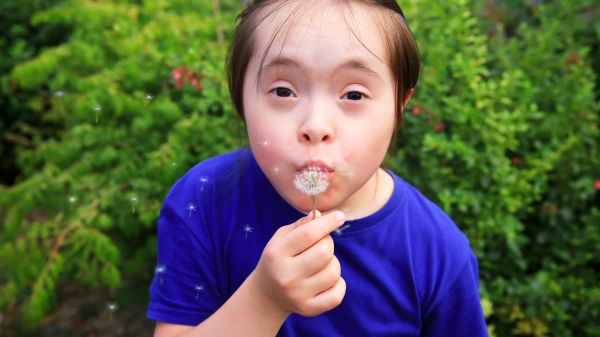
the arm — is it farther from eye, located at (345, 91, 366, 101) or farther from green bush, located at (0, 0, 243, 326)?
green bush, located at (0, 0, 243, 326)

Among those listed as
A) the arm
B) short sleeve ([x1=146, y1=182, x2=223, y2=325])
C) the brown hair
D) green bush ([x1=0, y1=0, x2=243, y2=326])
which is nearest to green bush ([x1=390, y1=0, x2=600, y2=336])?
green bush ([x1=0, y1=0, x2=243, y2=326])

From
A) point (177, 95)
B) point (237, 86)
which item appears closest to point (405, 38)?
point (237, 86)

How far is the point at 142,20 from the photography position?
348cm

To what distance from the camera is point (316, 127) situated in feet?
3.46

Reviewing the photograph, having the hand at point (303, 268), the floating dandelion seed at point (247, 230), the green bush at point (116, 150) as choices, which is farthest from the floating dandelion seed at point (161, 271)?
the green bush at point (116, 150)

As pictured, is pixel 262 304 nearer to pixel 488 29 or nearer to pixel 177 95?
pixel 177 95

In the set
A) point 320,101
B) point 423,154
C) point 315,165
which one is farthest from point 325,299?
point 423,154

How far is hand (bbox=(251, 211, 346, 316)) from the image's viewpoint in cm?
104

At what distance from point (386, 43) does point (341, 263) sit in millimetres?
522

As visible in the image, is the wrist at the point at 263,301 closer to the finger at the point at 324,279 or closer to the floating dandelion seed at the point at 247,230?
the finger at the point at 324,279

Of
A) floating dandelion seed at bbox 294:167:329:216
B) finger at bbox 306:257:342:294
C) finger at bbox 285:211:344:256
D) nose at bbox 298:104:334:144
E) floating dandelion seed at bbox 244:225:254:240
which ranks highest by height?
nose at bbox 298:104:334:144

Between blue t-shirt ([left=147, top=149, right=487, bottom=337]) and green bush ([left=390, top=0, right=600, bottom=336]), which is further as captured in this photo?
Result: green bush ([left=390, top=0, right=600, bottom=336])

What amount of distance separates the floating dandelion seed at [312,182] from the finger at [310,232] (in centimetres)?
3

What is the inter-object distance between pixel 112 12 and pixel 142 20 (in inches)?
13.5
